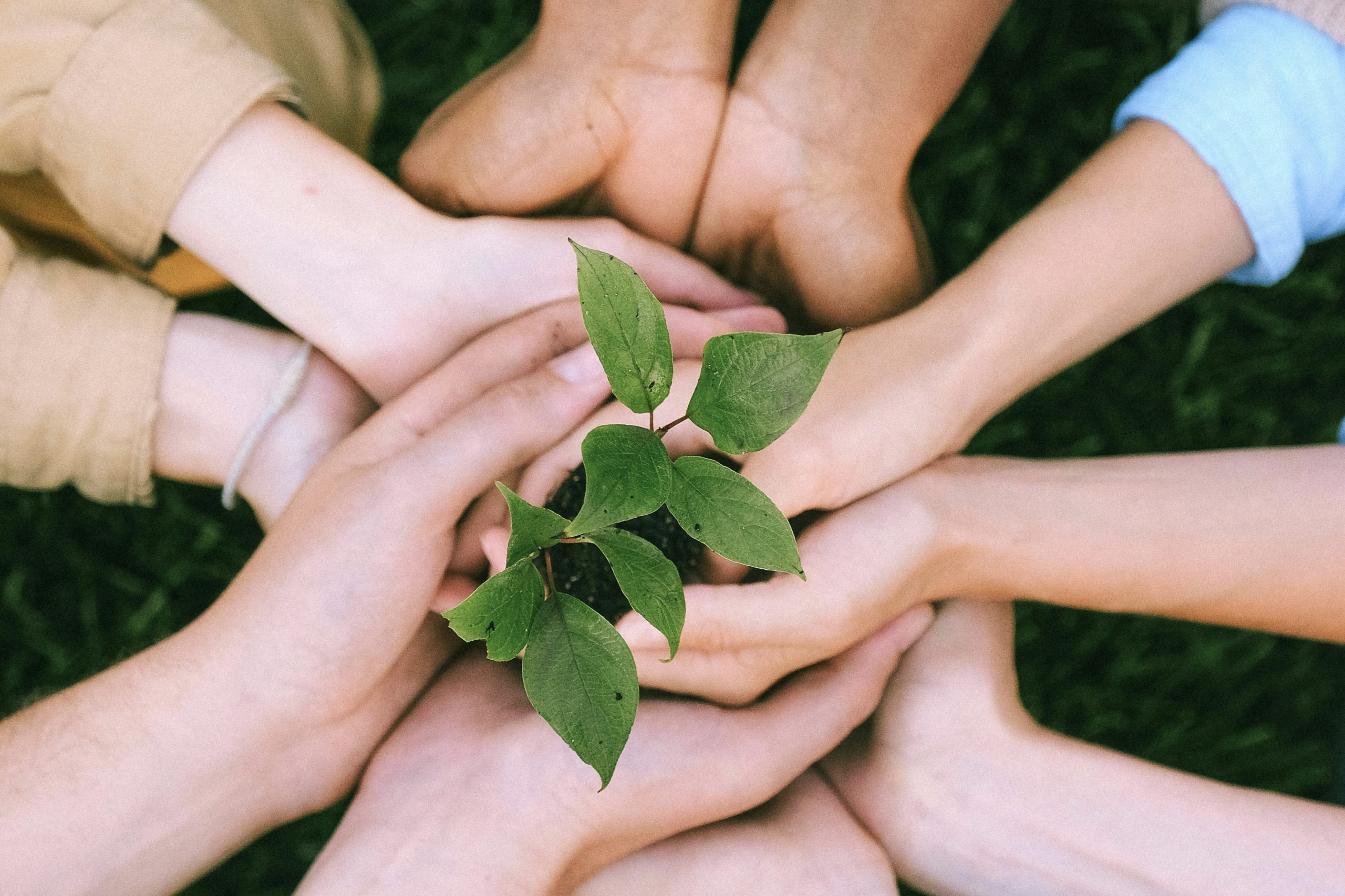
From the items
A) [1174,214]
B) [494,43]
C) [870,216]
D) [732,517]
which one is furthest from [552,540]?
[494,43]

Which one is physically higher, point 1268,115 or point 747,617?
point 1268,115

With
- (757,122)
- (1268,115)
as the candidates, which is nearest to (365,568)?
(757,122)

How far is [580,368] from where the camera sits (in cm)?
84

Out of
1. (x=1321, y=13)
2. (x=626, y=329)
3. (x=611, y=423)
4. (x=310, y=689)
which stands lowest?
(x=310, y=689)

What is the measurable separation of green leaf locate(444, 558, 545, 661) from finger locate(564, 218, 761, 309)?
19.8 inches

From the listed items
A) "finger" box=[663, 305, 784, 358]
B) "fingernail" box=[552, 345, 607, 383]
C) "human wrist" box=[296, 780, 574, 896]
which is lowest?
"human wrist" box=[296, 780, 574, 896]

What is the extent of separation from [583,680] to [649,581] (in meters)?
0.06

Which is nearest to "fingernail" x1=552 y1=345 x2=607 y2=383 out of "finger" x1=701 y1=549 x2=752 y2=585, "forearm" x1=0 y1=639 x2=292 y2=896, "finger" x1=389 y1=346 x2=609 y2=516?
"finger" x1=389 y1=346 x2=609 y2=516

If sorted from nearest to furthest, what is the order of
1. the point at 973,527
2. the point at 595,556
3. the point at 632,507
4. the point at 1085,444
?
the point at 632,507 < the point at 595,556 < the point at 973,527 < the point at 1085,444

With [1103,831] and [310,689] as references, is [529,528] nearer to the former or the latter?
[310,689]

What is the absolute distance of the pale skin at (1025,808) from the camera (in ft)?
2.51

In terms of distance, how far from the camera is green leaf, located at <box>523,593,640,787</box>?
43 centimetres

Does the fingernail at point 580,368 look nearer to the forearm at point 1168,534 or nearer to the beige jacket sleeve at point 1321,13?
the forearm at point 1168,534

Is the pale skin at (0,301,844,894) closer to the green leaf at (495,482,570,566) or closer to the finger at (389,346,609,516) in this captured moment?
the finger at (389,346,609,516)
